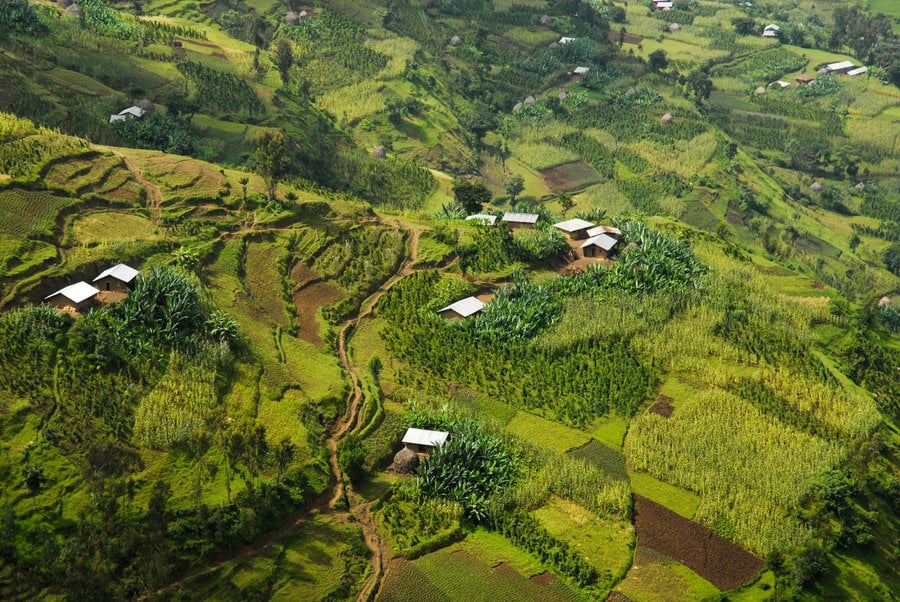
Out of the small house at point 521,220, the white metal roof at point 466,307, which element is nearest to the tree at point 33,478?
the white metal roof at point 466,307

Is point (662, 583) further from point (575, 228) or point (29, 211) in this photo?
point (29, 211)

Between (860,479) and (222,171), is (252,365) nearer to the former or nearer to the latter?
(222,171)

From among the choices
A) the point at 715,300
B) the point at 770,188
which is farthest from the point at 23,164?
the point at 770,188

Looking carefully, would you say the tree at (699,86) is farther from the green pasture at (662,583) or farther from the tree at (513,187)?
the green pasture at (662,583)

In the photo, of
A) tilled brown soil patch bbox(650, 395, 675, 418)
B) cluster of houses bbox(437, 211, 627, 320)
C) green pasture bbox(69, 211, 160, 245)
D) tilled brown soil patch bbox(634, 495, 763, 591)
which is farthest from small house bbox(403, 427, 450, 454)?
green pasture bbox(69, 211, 160, 245)

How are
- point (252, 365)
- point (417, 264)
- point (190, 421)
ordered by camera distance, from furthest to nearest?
point (417, 264) → point (252, 365) → point (190, 421)

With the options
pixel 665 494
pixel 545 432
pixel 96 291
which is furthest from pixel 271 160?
pixel 665 494
